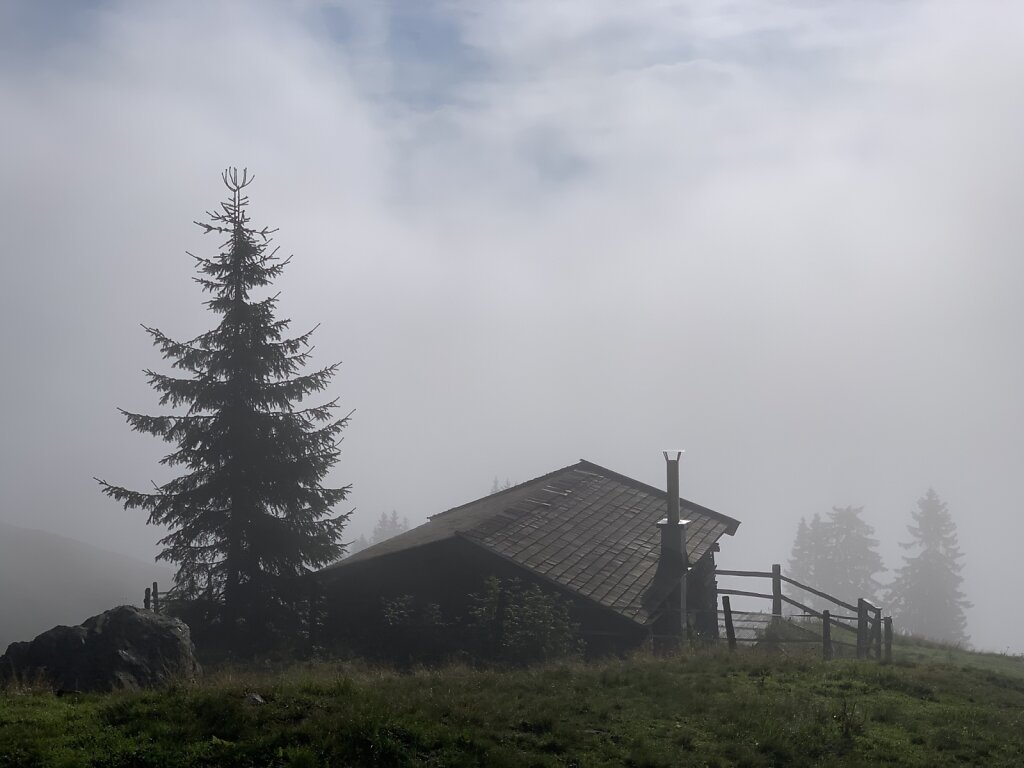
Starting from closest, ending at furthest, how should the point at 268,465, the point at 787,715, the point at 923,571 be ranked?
the point at 787,715 → the point at 268,465 → the point at 923,571

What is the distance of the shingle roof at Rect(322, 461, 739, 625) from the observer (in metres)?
22.2

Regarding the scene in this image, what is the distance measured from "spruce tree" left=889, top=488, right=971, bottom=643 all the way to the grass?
60.3 meters

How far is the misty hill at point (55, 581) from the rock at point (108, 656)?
35414 millimetres

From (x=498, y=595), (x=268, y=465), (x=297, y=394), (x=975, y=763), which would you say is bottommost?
(x=975, y=763)

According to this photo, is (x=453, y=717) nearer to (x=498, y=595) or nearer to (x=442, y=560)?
(x=498, y=595)

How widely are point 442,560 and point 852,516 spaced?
64.2m

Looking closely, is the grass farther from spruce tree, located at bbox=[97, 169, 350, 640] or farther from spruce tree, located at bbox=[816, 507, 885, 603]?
spruce tree, located at bbox=[816, 507, 885, 603]

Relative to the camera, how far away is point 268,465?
81.1 ft

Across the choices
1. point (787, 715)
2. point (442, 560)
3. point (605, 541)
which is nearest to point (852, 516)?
point (605, 541)

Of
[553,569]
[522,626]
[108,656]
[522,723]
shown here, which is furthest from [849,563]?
[108,656]

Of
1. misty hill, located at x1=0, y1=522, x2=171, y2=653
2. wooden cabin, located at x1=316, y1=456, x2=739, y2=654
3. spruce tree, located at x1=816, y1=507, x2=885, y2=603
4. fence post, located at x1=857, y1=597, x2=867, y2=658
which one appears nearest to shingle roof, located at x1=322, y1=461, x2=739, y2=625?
wooden cabin, located at x1=316, y1=456, x2=739, y2=654

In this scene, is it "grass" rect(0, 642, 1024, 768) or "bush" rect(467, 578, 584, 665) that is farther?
"bush" rect(467, 578, 584, 665)

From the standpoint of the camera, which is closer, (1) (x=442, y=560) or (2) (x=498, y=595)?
(2) (x=498, y=595)

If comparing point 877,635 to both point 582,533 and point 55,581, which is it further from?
point 55,581
